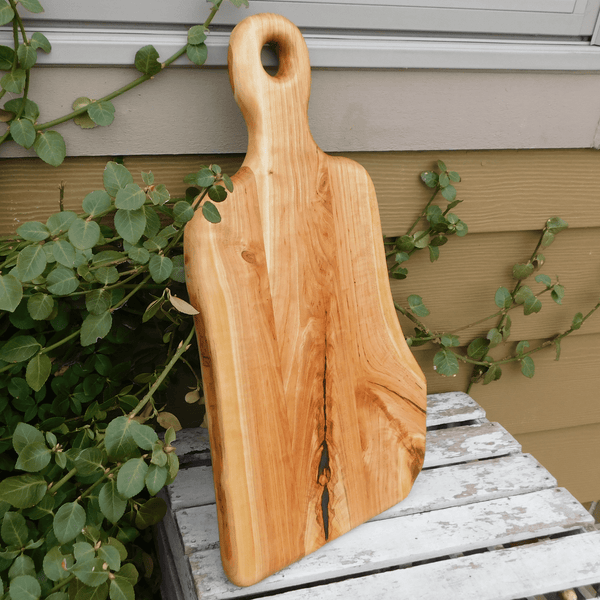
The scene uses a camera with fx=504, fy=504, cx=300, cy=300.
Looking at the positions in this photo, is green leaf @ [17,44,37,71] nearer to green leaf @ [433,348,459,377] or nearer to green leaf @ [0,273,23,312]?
green leaf @ [0,273,23,312]

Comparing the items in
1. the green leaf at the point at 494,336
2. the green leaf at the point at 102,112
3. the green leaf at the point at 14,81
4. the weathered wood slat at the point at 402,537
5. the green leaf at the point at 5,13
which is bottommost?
the weathered wood slat at the point at 402,537

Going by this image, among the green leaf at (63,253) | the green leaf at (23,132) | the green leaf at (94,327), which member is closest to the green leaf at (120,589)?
the green leaf at (94,327)

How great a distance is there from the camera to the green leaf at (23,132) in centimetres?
77

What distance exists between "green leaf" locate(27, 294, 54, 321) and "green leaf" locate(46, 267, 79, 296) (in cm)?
3

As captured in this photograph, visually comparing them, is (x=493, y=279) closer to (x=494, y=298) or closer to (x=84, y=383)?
(x=494, y=298)

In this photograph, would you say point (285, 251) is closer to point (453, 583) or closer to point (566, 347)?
point (453, 583)

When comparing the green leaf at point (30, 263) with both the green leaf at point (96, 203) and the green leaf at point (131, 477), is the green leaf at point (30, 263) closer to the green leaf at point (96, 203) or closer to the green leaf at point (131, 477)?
the green leaf at point (96, 203)

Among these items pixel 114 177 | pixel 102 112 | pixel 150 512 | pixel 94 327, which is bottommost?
pixel 150 512

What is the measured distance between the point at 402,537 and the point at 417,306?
18.8 inches

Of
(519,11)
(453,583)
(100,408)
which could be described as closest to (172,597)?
(100,408)

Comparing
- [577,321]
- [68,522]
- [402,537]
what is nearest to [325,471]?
[402,537]

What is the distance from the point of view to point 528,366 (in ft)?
4.14

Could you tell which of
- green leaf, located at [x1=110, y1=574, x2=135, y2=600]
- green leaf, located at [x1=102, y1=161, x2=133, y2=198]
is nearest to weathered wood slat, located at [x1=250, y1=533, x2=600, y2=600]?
green leaf, located at [x1=110, y1=574, x2=135, y2=600]

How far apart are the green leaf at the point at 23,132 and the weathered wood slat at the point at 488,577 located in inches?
30.9
